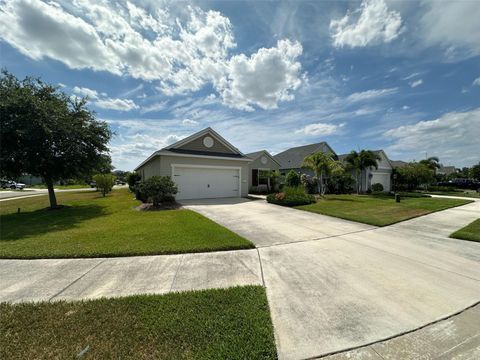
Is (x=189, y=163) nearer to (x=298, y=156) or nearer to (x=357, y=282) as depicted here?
(x=357, y=282)

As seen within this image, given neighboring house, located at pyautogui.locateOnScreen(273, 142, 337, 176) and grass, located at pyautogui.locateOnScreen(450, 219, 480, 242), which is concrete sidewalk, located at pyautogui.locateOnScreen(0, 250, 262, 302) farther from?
neighboring house, located at pyautogui.locateOnScreen(273, 142, 337, 176)

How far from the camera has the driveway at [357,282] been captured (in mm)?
2393

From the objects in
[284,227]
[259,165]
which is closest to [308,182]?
[259,165]

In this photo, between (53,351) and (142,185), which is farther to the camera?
(142,185)

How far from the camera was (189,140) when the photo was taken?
1455cm

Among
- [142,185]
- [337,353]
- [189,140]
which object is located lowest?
[337,353]

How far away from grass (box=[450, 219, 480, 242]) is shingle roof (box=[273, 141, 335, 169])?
15613mm

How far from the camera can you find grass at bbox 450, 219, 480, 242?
5.79 metres

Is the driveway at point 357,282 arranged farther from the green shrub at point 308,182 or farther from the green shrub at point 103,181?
the green shrub at point 103,181

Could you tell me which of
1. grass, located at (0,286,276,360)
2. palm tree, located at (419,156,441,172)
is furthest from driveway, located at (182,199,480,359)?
palm tree, located at (419,156,441,172)

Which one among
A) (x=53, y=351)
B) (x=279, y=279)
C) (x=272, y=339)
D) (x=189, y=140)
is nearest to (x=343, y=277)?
(x=279, y=279)

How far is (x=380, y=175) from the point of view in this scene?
24.8 metres

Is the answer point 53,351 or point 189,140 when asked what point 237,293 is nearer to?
point 53,351

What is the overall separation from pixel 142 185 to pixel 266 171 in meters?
12.5
